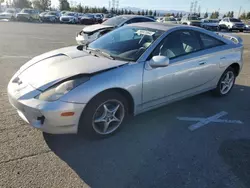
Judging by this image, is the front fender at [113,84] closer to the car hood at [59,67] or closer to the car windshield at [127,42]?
the car hood at [59,67]

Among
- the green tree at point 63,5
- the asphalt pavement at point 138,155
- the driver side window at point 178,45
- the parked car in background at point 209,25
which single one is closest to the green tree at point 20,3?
the green tree at point 63,5

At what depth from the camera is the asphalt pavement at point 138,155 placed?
242cm

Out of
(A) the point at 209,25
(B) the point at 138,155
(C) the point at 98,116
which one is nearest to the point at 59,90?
(C) the point at 98,116

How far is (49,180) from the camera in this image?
236cm

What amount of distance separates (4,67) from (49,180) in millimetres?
4773

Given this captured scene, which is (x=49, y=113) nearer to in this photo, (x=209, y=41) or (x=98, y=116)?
(x=98, y=116)

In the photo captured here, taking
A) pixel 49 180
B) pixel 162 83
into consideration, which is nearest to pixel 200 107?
pixel 162 83

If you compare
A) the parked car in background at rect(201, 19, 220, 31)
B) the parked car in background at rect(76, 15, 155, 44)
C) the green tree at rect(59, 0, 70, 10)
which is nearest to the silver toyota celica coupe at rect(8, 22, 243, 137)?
the parked car in background at rect(76, 15, 155, 44)

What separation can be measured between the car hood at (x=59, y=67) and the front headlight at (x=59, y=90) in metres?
0.08

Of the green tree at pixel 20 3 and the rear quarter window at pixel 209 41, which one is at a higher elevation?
the green tree at pixel 20 3

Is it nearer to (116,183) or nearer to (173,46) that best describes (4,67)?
(173,46)

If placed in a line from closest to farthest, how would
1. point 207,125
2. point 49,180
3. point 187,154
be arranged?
point 49,180 → point 187,154 → point 207,125

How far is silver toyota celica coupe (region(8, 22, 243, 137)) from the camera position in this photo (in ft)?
8.80

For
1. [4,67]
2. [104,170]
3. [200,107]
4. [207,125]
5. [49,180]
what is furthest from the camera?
[4,67]
